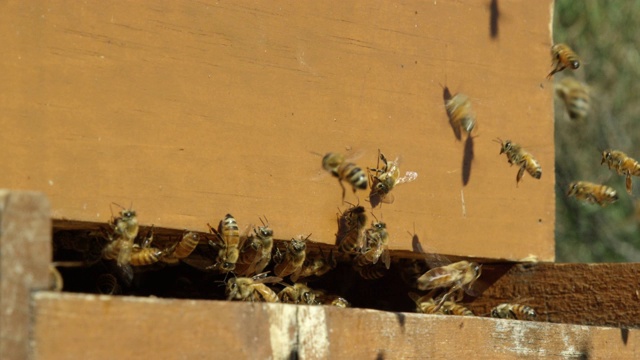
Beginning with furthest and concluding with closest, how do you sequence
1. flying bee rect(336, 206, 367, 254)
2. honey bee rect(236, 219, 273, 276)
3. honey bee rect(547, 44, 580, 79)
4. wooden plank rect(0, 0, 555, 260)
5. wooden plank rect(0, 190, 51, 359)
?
honey bee rect(547, 44, 580, 79), flying bee rect(336, 206, 367, 254), honey bee rect(236, 219, 273, 276), wooden plank rect(0, 0, 555, 260), wooden plank rect(0, 190, 51, 359)

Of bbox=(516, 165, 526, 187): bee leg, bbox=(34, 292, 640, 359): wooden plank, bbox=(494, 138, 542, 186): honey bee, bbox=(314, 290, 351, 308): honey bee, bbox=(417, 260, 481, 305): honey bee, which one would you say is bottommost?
bbox=(34, 292, 640, 359): wooden plank

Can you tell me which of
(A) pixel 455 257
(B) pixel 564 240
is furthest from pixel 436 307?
(B) pixel 564 240

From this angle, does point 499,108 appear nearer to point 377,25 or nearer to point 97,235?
point 377,25

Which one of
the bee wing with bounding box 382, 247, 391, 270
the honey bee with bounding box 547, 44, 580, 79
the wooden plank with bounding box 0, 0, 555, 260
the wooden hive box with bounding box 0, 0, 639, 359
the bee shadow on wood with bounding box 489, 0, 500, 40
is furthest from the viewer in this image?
the honey bee with bounding box 547, 44, 580, 79

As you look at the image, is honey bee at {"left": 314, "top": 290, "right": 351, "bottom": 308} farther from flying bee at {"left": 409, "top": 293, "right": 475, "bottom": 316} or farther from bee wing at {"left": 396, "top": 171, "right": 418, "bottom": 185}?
bee wing at {"left": 396, "top": 171, "right": 418, "bottom": 185}

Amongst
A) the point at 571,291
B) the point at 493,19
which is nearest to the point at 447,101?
the point at 493,19

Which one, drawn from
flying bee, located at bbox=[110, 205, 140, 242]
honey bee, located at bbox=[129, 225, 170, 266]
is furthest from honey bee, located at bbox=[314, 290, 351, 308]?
flying bee, located at bbox=[110, 205, 140, 242]

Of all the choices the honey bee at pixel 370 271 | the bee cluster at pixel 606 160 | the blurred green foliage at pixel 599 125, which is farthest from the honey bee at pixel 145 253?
the blurred green foliage at pixel 599 125
